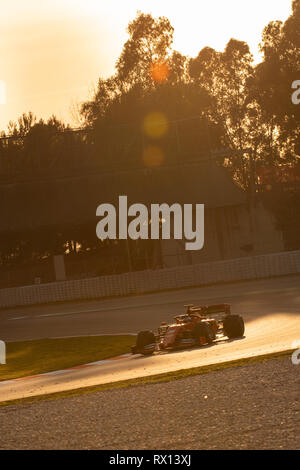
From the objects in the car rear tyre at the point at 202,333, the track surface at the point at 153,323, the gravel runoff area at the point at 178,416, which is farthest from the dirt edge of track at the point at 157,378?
the car rear tyre at the point at 202,333

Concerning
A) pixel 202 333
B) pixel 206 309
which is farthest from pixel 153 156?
pixel 202 333

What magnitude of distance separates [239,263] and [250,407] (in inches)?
Answer: 1185

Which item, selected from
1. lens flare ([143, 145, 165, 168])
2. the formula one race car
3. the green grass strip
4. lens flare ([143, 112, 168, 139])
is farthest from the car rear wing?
lens flare ([143, 112, 168, 139])

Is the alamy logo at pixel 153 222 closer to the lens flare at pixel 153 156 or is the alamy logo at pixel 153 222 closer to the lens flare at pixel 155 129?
the lens flare at pixel 153 156

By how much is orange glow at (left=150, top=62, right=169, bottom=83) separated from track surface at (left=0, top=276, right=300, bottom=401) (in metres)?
29.2

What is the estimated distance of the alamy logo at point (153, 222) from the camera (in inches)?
1941

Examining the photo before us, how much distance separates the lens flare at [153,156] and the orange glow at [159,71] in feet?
46.3

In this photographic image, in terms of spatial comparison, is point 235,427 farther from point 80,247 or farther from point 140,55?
point 140,55

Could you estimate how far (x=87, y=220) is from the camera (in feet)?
162

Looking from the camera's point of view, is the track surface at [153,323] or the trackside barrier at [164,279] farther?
the trackside barrier at [164,279]

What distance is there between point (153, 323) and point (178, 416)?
1743 cm

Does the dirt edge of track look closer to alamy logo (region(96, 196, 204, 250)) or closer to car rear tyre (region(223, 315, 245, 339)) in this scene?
car rear tyre (region(223, 315, 245, 339))

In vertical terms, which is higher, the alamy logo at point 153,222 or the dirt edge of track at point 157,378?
the alamy logo at point 153,222
